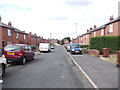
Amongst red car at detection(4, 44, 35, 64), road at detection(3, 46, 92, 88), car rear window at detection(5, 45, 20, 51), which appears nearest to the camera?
road at detection(3, 46, 92, 88)

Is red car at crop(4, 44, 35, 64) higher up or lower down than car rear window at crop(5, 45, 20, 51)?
lower down

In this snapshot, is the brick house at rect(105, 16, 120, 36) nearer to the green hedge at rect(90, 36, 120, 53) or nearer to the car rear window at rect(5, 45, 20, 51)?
the green hedge at rect(90, 36, 120, 53)

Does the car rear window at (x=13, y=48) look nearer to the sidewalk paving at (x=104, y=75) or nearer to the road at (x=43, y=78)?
the road at (x=43, y=78)

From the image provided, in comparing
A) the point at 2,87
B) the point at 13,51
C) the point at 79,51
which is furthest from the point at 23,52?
the point at 79,51

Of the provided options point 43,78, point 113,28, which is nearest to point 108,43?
point 113,28

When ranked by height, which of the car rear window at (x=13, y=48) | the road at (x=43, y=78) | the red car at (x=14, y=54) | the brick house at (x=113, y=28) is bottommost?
the road at (x=43, y=78)

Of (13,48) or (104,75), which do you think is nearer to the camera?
(104,75)

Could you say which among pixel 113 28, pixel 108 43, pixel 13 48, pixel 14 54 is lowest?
pixel 14 54

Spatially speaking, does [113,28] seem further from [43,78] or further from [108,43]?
[43,78]

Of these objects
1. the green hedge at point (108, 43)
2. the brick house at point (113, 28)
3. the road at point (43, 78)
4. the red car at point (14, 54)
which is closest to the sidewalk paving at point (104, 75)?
the road at point (43, 78)

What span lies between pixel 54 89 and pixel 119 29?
22.1 metres

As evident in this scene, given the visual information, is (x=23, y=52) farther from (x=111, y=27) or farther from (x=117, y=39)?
(x=111, y=27)

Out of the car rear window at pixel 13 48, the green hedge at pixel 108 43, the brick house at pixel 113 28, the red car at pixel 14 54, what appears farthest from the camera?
the brick house at pixel 113 28

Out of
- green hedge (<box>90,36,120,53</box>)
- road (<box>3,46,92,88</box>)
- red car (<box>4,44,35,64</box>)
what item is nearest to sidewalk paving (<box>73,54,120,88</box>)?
road (<box>3,46,92,88</box>)
